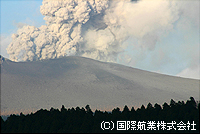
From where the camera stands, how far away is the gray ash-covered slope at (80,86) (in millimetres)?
126688

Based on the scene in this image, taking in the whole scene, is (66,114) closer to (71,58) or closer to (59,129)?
(59,129)

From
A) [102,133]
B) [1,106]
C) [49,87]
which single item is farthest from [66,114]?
[49,87]

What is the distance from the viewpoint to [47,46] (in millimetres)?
151875

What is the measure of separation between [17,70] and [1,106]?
38.8 metres

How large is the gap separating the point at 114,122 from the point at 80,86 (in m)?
123

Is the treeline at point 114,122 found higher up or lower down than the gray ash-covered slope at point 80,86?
lower down

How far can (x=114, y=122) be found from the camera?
2558cm

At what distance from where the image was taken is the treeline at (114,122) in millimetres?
23250

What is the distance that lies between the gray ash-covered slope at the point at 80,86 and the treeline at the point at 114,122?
292 feet

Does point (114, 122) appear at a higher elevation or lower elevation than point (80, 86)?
lower

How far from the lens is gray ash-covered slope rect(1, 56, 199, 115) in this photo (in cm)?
12669

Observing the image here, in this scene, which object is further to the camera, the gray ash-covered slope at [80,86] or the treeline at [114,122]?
the gray ash-covered slope at [80,86]

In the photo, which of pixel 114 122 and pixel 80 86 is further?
pixel 80 86

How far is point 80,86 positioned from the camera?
5812 inches
